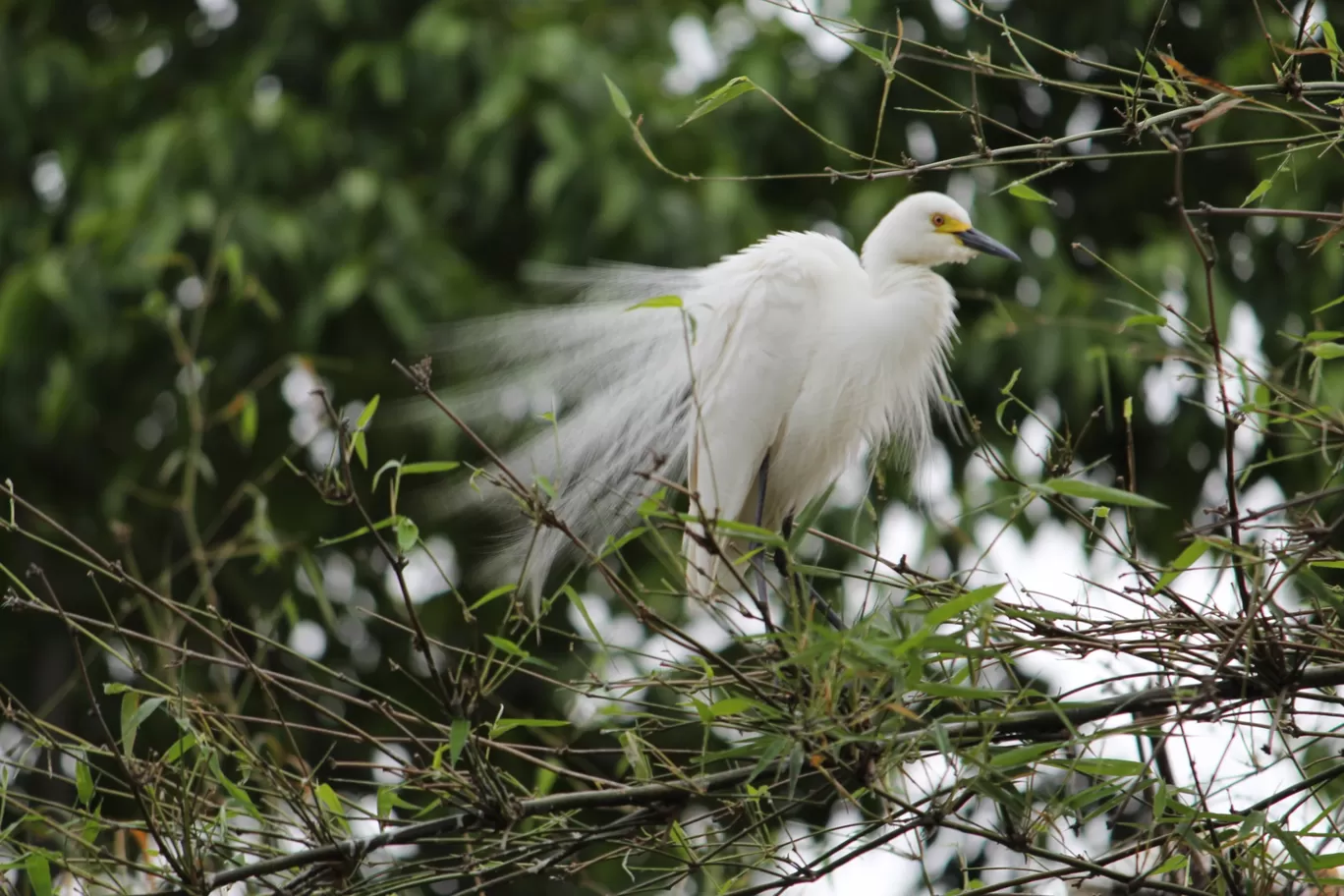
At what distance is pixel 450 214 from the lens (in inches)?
127

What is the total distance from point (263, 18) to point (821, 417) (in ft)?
7.26

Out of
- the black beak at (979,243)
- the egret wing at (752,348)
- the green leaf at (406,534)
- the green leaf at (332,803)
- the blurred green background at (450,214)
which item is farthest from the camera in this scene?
the blurred green background at (450,214)

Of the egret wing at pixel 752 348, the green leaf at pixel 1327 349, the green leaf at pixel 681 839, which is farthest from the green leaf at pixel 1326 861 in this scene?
the egret wing at pixel 752 348

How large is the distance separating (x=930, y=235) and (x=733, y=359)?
31cm

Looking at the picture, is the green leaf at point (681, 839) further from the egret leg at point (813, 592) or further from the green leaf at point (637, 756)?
the egret leg at point (813, 592)

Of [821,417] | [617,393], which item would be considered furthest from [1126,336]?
[617,393]

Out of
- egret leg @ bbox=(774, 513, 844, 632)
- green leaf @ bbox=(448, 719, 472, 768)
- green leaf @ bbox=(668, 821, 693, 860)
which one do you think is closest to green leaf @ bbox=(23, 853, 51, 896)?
green leaf @ bbox=(448, 719, 472, 768)

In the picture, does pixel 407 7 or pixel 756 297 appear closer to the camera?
pixel 756 297

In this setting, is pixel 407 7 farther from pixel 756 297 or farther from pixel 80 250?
pixel 756 297

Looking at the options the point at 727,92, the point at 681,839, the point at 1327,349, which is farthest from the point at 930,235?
the point at 681,839

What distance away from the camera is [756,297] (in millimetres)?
1938

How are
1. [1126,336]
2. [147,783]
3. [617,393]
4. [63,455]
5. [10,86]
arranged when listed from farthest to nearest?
[63,455]
[10,86]
[1126,336]
[617,393]
[147,783]

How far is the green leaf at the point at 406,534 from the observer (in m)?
1.08

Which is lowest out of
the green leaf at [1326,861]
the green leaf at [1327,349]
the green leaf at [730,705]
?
A: the green leaf at [1326,861]
